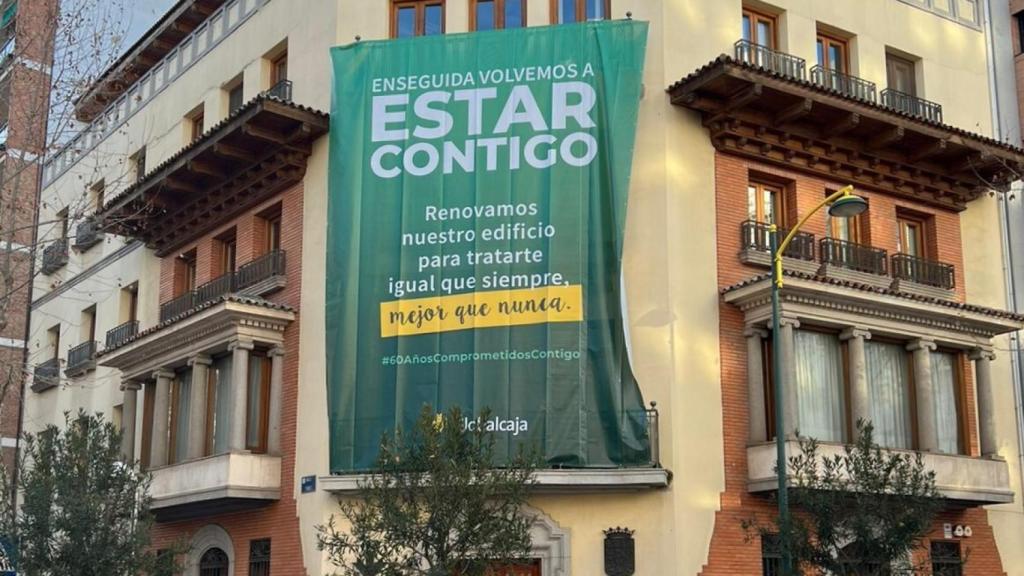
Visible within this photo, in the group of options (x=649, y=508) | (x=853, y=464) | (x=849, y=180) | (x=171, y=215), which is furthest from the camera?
(x=171, y=215)

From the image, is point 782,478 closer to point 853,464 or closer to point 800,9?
point 853,464

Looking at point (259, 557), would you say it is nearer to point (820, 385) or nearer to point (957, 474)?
point (820, 385)

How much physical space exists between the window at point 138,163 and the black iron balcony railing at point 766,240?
57.4 ft

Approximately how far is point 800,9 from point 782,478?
1105 centimetres

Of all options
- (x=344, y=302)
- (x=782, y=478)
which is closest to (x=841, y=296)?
(x=782, y=478)

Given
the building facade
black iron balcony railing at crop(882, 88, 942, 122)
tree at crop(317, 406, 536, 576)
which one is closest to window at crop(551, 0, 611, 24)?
the building facade

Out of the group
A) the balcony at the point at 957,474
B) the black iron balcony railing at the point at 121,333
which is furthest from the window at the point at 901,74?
the black iron balcony railing at the point at 121,333

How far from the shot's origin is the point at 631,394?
71.7 feet

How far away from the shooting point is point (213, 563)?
26.1 meters

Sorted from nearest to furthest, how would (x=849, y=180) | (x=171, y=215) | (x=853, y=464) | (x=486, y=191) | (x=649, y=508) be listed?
(x=853, y=464)
(x=649, y=508)
(x=486, y=191)
(x=849, y=180)
(x=171, y=215)

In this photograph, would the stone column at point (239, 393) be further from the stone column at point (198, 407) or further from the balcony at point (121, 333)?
the balcony at point (121, 333)

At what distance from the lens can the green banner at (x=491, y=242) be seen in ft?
71.8

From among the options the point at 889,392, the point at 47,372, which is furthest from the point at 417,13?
the point at 47,372

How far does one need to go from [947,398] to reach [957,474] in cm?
215
